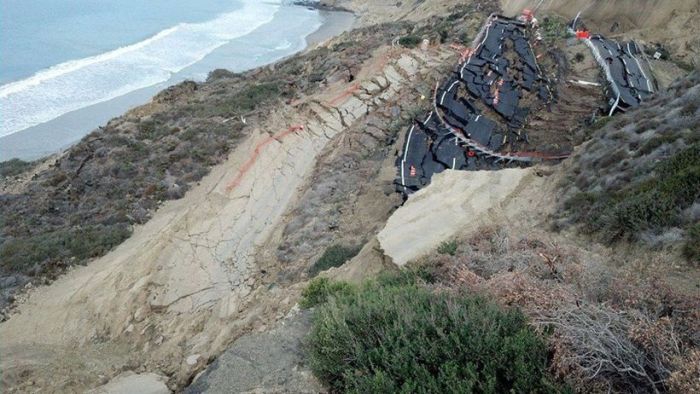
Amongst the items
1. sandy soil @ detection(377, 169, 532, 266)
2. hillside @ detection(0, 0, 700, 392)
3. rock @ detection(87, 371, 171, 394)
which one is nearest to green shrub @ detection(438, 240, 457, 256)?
hillside @ detection(0, 0, 700, 392)

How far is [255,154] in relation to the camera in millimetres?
19172

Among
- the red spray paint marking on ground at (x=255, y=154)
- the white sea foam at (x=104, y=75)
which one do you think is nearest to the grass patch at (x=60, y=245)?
the red spray paint marking on ground at (x=255, y=154)

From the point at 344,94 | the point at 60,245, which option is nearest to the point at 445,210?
the point at 60,245

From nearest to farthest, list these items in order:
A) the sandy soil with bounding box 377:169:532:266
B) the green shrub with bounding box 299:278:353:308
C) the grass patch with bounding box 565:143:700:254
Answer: the green shrub with bounding box 299:278:353:308 < the grass patch with bounding box 565:143:700:254 < the sandy soil with bounding box 377:169:532:266

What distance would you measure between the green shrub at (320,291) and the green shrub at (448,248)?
1962 millimetres

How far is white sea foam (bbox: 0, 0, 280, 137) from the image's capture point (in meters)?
32.1

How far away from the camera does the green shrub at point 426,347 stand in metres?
5.24

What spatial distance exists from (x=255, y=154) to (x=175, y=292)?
23.8 ft

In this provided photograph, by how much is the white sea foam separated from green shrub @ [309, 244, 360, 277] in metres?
25.9

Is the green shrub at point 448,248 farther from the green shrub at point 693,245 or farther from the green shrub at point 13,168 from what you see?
the green shrub at point 13,168

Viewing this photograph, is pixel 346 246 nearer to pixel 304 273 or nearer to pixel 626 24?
pixel 304 273

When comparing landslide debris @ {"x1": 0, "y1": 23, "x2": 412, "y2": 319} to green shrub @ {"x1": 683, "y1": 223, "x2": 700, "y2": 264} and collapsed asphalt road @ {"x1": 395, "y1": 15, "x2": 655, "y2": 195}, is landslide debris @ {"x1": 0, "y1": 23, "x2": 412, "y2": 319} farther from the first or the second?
green shrub @ {"x1": 683, "y1": 223, "x2": 700, "y2": 264}

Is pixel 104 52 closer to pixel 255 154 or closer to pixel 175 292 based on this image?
pixel 255 154

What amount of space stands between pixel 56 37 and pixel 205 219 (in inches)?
1455
